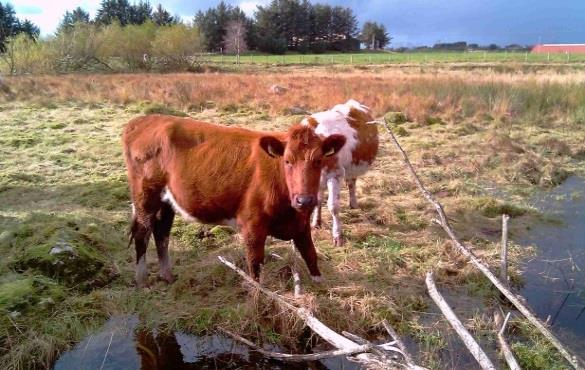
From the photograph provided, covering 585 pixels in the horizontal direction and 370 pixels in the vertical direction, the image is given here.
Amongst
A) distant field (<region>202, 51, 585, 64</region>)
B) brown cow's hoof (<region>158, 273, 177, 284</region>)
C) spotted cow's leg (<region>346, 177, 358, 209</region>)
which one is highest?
distant field (<region>202, 51, 585, 64</region>)

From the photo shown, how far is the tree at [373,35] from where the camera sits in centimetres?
9925

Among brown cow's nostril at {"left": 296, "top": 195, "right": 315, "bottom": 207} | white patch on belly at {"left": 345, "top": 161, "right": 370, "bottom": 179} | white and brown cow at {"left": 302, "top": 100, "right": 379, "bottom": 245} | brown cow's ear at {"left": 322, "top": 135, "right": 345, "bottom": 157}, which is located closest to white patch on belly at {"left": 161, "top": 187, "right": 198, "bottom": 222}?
brown cow's nostril at {"left": 296, "top": 195, "right": 315, "bottom": 207}

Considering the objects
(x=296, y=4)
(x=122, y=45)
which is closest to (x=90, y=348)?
(x=122, y=45)

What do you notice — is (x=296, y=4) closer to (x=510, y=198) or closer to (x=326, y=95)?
(x=326, y=95)

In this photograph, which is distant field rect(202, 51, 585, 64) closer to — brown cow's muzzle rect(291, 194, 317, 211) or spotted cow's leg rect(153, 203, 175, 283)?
spotted cow's leg rect(153, 203, 175, 283)

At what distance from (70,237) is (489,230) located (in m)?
5.42

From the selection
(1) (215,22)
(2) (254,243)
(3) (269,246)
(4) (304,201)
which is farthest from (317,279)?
(1) (215,22)

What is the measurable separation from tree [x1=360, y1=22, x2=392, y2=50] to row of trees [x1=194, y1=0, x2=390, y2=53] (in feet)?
10.8

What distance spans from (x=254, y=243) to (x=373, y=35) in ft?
330

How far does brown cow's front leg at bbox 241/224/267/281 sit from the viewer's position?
4.62m

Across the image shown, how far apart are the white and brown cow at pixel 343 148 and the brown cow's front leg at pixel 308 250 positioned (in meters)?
1.21

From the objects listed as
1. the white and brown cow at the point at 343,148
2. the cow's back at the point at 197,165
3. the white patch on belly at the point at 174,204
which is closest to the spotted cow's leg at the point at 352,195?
the white and brown cow at the point at 343,148

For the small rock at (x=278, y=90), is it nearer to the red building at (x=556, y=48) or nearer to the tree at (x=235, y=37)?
the tree at (x=235, y=37)

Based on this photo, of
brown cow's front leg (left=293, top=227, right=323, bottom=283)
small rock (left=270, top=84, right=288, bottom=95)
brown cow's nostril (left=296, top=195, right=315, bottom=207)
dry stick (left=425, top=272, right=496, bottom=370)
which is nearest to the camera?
dry stick (left=425, top=272, right=496, bottom=370)
